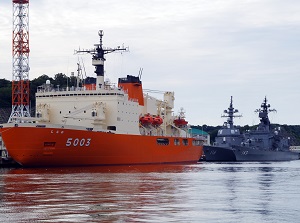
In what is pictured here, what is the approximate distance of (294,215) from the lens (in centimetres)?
1986

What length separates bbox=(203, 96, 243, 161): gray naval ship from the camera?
98250mm

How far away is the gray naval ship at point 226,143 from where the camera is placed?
322ft

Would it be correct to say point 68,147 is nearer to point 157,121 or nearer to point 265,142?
point 157,121

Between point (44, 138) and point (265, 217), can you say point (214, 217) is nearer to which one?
point (265, 217)

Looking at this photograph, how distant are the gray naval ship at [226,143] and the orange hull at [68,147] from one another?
4075 centimetres

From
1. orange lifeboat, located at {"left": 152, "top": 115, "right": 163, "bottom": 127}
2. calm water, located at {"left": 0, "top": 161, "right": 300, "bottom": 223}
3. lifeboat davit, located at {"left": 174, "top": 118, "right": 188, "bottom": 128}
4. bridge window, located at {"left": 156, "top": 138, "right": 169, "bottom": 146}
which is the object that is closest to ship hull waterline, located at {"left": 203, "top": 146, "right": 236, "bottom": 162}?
lifeboat davit, located at {"left": 174, "top": 118, "right": 188, "bottom": 128}

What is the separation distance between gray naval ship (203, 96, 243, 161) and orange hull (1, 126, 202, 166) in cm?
4075

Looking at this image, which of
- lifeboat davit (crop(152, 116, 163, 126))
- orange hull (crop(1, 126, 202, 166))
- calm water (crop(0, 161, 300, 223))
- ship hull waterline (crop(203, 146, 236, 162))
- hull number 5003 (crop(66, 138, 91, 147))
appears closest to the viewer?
calm water (crop(0, 161, 300, 223))

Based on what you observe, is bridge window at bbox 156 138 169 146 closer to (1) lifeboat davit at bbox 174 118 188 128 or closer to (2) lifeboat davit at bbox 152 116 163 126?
(2) lifeboat davit at bbox 152 116 163 126

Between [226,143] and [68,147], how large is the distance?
192ft

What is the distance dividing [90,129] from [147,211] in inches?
1252

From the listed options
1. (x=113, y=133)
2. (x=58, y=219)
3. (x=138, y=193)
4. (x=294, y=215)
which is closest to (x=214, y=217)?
(x=294, y=215)

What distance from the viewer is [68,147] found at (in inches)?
1945

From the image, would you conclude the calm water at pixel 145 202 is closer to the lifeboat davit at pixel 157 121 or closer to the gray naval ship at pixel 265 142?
the lifeboat davit at pixel 157 121
